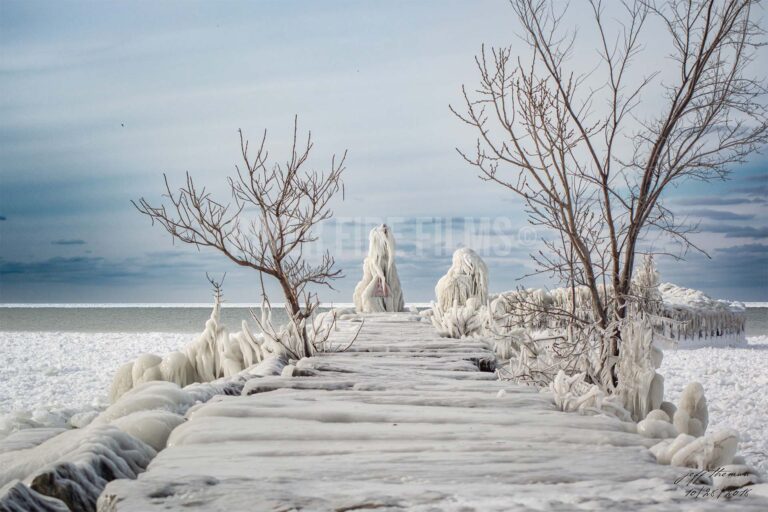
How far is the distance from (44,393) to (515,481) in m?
11.1

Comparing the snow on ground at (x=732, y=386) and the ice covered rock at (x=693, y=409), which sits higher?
the ice covered rock at (x=693, y=409)

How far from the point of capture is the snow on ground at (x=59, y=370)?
551cm

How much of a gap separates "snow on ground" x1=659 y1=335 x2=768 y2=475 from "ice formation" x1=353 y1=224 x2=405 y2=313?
489 cm

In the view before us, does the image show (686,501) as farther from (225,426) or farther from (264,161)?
(264,161)

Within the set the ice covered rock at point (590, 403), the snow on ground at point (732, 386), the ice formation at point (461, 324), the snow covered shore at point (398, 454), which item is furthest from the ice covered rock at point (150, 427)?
the ice formation at point (461, 324)

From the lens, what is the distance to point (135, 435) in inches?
109

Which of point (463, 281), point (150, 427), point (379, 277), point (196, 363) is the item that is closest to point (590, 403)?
point (150, 427)

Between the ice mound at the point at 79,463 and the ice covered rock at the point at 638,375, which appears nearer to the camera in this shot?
the ice mound at the point at 79,463

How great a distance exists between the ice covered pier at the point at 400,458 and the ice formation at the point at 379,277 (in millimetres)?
8691

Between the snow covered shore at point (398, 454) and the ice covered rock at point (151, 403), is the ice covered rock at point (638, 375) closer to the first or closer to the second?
the snow covered shore at point (398, 454)

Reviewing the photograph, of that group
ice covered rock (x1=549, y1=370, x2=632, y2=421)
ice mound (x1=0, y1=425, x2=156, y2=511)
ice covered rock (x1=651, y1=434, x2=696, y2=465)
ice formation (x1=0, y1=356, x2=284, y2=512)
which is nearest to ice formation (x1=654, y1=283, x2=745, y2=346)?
ice covered rock (x1=549, y1=370, x2=632, y2=421)

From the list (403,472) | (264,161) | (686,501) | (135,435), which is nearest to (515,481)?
(403,472)

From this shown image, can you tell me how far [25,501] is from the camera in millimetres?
1719

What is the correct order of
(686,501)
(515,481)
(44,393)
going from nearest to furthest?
(686,501)
(515,481)
(44,393)
